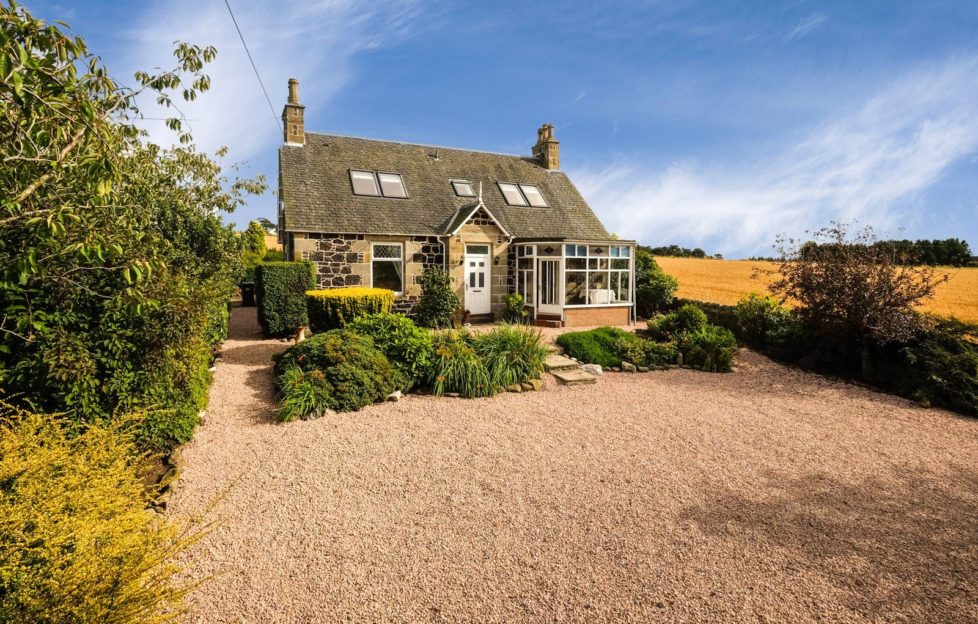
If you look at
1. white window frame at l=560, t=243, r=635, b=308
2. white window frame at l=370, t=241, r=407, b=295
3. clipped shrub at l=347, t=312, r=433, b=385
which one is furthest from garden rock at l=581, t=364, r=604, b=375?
white window frame at l=370, t=241, r=407, b=295

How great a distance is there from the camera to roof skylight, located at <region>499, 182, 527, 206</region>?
19.1 metres

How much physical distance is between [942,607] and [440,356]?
6.77 m

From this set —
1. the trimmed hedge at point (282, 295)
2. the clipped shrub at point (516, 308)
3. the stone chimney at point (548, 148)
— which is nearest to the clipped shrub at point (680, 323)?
the clipped shrub at point (516, 308)

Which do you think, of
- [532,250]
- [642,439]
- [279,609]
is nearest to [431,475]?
[279,609]

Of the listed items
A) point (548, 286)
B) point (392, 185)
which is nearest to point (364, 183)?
point (392, 185)

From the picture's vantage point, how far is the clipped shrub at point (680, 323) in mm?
12539

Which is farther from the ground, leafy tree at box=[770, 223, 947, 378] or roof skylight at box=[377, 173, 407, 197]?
roof skylight at box=[377, 173, 407, 197]

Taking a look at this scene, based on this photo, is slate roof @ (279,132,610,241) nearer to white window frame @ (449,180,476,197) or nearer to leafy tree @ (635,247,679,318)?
white window frame @ (449,180,476,197)

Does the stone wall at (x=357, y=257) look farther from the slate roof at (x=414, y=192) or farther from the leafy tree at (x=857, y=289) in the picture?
the leafy tree at (x=857, y=289)

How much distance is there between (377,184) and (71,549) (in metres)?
15.6

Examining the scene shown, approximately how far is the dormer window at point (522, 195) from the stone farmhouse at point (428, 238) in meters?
0.13

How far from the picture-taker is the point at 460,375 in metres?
8.79

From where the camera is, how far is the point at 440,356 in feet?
29.6

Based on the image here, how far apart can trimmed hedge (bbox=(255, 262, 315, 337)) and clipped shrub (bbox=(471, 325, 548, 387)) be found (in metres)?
5.28
